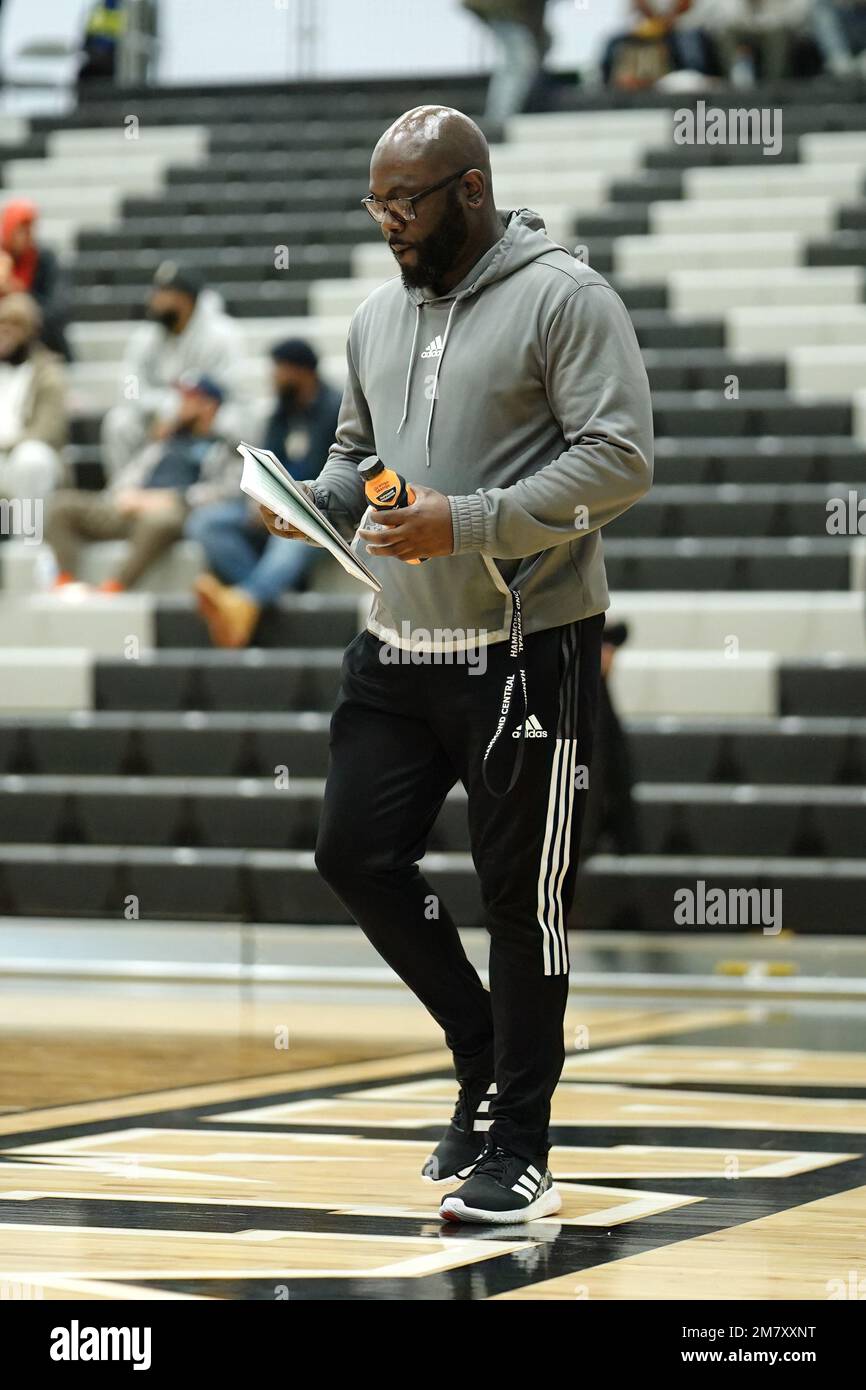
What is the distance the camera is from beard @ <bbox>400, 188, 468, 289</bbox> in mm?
2908

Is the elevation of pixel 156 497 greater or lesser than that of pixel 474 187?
lesser

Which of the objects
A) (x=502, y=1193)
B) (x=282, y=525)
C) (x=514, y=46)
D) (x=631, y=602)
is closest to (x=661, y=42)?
(x=514, y=46)

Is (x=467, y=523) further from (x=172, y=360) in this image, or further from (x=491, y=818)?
(x=172, y=360)

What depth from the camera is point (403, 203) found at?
9.46 ft

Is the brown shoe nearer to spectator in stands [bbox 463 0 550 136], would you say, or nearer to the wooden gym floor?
the wooden gym floor

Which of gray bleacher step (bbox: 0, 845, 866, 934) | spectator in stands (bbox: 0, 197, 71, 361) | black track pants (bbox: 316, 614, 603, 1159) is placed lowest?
gray bleacher step (bbox: 0, 845, 866, 934)

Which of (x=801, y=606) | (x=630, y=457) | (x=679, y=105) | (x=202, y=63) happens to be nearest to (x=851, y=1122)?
(x=630, y=457)

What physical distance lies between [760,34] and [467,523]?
7.75 meters

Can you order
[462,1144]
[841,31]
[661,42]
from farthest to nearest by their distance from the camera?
[661,42], [841,31], [462,1144]

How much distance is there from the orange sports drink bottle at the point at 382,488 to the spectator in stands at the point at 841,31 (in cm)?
760

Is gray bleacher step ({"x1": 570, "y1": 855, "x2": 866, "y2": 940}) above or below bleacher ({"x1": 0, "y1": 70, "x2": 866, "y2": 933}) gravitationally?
below

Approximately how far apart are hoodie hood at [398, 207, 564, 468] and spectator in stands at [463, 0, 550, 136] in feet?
23.6

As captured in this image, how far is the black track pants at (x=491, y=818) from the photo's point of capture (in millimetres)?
2891

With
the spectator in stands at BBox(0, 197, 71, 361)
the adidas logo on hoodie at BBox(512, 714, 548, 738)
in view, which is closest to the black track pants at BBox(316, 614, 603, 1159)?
the adidas logo on hoodie at BBox(512, 714, 548, 738)
